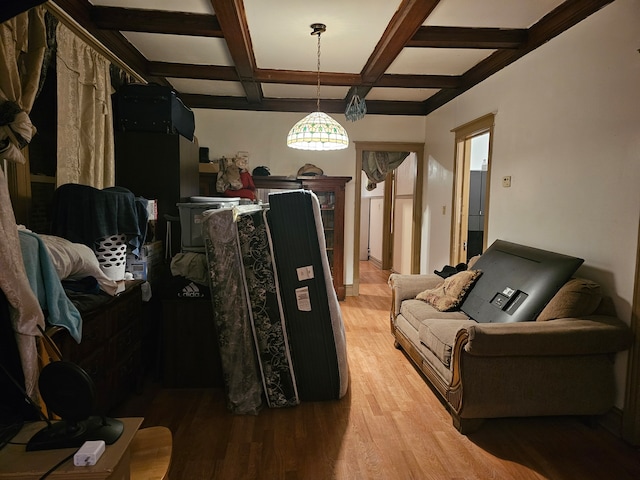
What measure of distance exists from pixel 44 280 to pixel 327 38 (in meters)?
2.61

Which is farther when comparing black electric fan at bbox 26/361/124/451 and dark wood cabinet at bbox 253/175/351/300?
dark wood cabinet at bbox 253/175/351/300

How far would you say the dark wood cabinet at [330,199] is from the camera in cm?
494

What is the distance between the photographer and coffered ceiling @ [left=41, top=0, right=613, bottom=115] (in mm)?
2584

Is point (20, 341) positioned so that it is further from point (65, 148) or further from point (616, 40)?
point (616, 40)

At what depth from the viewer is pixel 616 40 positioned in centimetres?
226

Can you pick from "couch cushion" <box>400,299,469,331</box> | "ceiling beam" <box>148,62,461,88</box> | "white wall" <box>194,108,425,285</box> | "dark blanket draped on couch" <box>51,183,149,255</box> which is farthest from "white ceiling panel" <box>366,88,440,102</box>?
"dark blanket draped on couch" <box>51,183,149,255</box>

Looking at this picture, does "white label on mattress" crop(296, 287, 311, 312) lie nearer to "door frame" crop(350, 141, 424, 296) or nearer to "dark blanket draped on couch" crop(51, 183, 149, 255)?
"dark blanket draped on couch" crop(51, 183, 149, 255)

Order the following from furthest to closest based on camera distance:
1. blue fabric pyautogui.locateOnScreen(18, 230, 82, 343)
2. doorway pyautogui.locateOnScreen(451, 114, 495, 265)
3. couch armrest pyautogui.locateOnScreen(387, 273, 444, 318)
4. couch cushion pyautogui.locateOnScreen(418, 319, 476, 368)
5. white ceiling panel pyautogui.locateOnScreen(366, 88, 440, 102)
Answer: white ceiling panel pyautogui.locateOnScreen(366, 88, 440, 102)
doorway pyautogui.locateOnScreen(451, 114, 495, 265)
couch armrest pyautogui.locateOnScreen(387, 273, 444, 318)
couch cushion pyautogui.locateOnScreen(418, 319, 476, 368)
blue fabric pyautogui.locateOnScreen(18, 230, 82, 343)

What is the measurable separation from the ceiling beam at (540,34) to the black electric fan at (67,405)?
3153mm

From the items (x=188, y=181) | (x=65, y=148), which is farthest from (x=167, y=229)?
(x=65, y=148)

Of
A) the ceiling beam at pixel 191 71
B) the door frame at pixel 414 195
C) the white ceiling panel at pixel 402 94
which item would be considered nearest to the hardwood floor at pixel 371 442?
the door frame at pixel 414 195

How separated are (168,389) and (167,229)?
1206 mm

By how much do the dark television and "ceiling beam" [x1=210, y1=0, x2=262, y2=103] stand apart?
258 cm

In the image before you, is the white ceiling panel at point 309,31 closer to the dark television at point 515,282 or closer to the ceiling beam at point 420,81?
the ceiling beam at point 420,81
